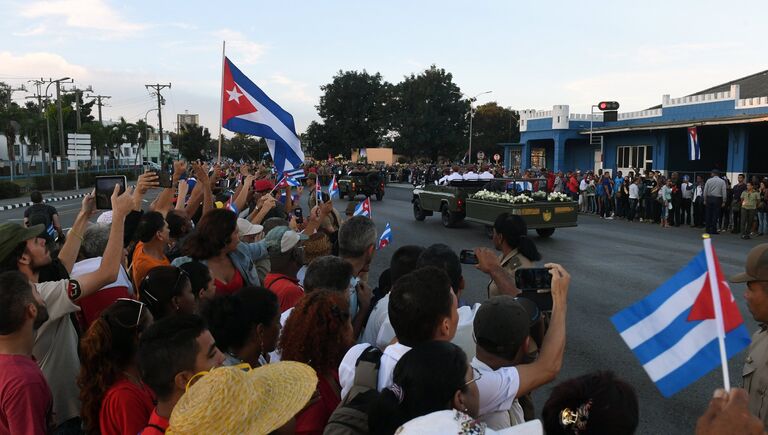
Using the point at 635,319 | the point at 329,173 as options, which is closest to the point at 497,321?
the point at 635,319

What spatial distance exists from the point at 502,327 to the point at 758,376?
Answer: 4.17 ft

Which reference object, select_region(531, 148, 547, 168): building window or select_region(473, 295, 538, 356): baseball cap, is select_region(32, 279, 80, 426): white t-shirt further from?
select_region(531, 148, 547, 168): building window

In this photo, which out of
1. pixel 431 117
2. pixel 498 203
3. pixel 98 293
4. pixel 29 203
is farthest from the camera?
pixel 431 117

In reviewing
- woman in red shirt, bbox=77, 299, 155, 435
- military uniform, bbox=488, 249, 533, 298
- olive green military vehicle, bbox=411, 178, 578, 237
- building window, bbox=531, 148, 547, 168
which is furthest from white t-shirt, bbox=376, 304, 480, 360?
building window, bbox=531, 148, 547, 168

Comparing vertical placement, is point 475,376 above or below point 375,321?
above

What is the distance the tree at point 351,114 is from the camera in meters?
81.7

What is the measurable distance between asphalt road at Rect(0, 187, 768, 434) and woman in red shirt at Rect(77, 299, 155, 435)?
11.9 feet

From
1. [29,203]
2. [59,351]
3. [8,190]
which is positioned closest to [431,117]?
[8,190]

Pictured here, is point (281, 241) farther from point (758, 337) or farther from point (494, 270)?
point (758, 337)

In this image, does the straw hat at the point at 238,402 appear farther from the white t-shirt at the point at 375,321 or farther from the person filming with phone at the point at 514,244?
the person filming with phone at the point at 514,244

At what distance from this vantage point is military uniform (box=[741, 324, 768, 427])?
2.78 metres

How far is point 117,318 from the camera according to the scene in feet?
9.20

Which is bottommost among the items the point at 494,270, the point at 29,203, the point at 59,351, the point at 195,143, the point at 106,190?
the point at 29,203

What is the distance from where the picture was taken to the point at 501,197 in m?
15.9
